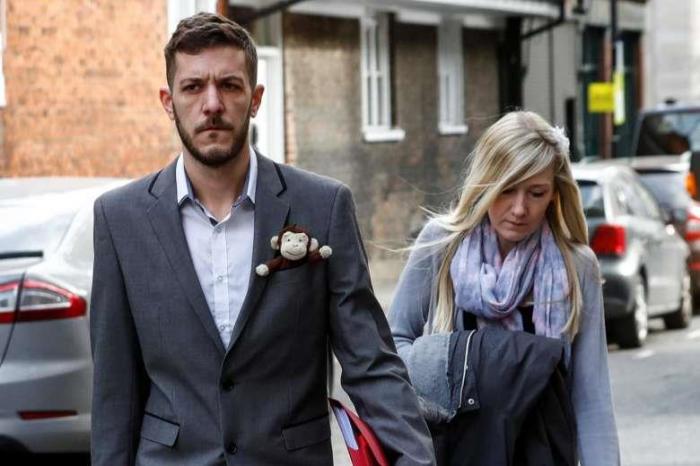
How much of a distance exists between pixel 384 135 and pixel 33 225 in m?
16.9

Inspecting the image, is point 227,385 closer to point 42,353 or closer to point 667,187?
point 42,353

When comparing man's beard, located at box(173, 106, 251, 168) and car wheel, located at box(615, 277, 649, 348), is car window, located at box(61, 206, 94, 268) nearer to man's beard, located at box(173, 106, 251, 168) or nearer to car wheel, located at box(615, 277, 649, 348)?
man's beard, located at box(173, 106, 251, 168)

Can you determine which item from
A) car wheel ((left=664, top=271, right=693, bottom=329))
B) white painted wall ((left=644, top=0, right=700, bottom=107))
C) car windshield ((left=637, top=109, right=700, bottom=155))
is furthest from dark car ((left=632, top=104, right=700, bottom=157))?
white painted wall ((left=644, top=0, right=700, bottom=107))

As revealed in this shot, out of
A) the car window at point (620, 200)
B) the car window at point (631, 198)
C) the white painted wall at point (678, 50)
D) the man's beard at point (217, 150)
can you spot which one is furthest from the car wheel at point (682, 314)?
the white painted wall at point (678, 50)

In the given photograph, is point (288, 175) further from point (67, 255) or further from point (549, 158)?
point (67, 255)

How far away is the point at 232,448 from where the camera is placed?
12.8 ft

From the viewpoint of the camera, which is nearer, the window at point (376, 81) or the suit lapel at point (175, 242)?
the suit lapel at point (175, 242)

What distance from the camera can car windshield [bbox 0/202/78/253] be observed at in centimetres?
865

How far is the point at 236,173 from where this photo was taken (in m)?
4.01

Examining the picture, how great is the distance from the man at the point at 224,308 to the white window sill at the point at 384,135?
20.9 metres

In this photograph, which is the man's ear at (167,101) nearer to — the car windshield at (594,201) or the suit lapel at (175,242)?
the suit lapel at (175,242)

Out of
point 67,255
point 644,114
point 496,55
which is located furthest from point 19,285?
point 496,55

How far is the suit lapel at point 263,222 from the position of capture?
153 inches

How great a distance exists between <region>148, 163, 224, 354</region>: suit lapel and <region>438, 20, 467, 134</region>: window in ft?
77.9
